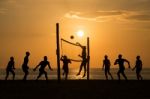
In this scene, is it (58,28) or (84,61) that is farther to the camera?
(84,61)
